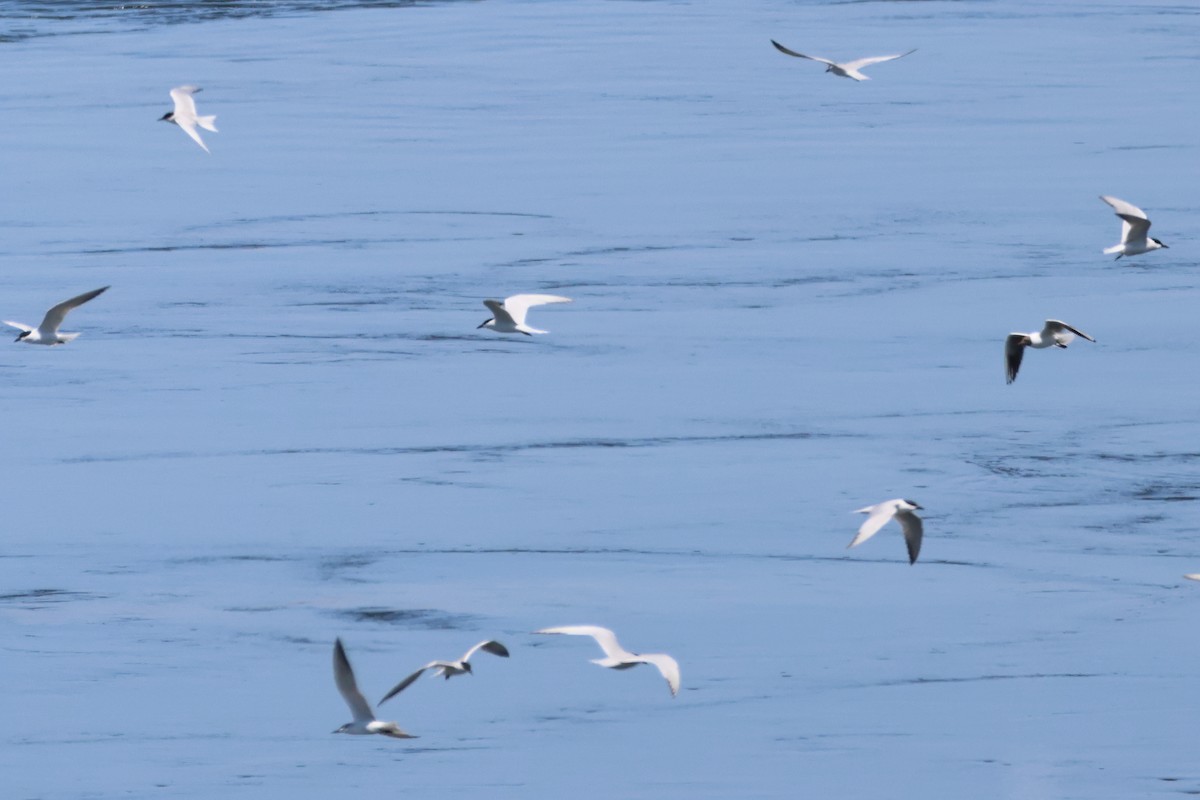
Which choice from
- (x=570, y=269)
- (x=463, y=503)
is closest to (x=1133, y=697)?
(x=463, y=503)

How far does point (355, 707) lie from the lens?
20.7 feet

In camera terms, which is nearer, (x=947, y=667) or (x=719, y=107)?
(x=947, y=667)

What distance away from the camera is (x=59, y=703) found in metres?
7.06

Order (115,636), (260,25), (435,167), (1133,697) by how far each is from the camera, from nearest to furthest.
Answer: (1133,697), (115,636), (435,167), (260,25)

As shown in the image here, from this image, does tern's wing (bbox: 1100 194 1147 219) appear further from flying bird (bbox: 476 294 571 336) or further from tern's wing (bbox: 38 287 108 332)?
tern's wing (bbox: 38 287 108 332)

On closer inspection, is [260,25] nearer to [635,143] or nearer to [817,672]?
[635,143]

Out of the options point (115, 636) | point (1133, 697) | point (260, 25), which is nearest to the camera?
point (1133, 697)

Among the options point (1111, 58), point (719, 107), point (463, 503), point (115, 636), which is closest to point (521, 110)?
point (719, 107)

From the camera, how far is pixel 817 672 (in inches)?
285

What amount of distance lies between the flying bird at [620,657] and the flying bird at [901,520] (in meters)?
0.88

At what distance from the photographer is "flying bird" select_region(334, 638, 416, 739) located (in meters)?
6.16

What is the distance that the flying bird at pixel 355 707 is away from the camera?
6160mm

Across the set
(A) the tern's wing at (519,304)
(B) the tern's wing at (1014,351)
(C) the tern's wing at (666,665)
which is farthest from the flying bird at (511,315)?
(C) the tern's wing at (666,665)

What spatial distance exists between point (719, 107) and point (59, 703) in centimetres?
1169
